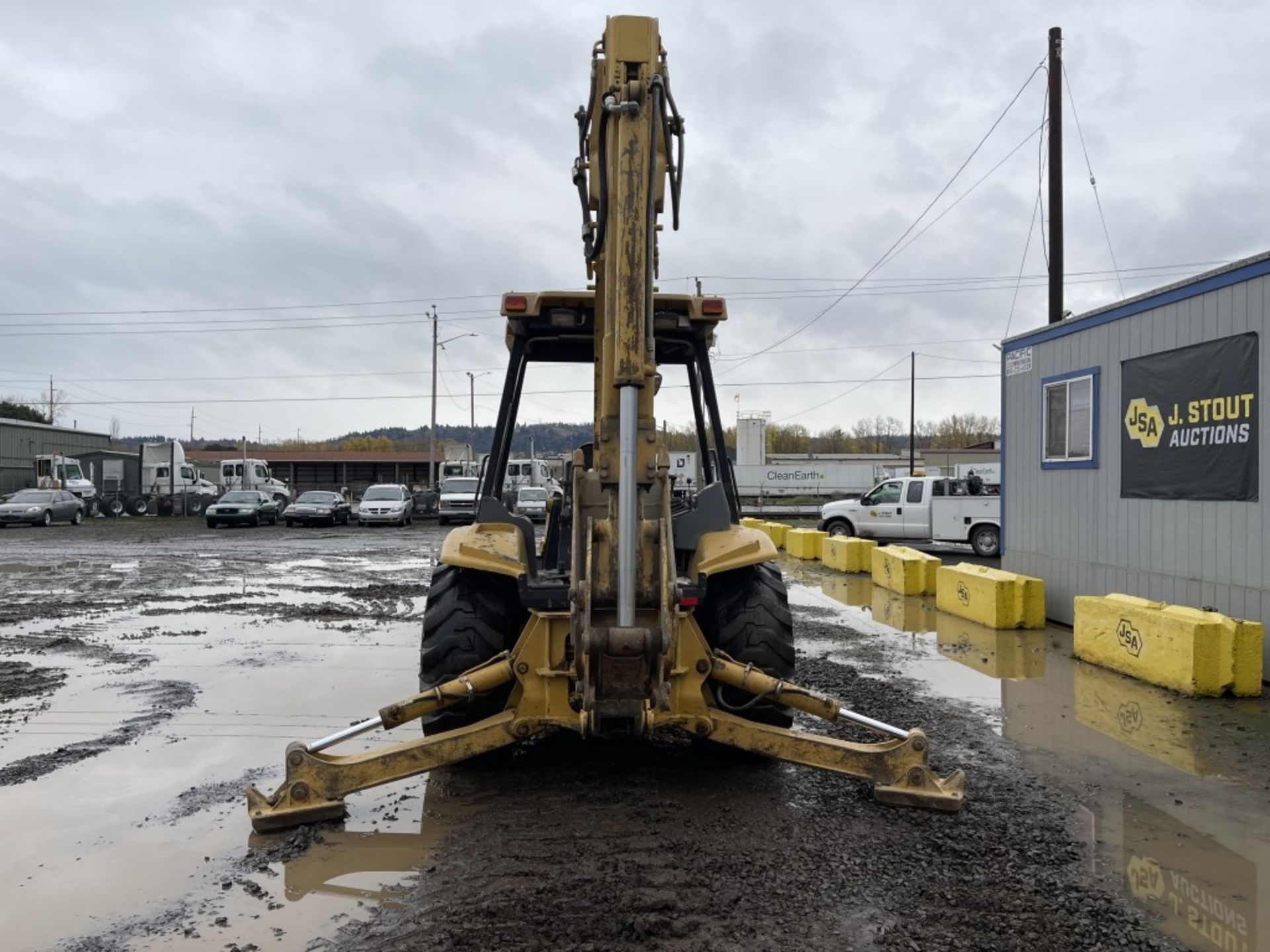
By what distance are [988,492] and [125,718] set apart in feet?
65.3

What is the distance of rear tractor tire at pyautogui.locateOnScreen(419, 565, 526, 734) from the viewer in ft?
17.6

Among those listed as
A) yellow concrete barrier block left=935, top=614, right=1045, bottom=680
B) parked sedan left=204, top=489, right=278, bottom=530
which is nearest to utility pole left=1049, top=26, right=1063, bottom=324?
yellow concrete barrier block left=935, top=614, right=1045, bottom=680

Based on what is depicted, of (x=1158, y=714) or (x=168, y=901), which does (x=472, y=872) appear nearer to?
(x=168, y=901)

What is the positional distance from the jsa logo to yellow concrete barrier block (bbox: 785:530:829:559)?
10.2m

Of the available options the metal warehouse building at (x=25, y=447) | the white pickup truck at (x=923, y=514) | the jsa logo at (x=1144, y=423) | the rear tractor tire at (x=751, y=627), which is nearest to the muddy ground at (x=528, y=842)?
the rear tractor tire at (x=751, y=627)

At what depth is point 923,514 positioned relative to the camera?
21.7 metres

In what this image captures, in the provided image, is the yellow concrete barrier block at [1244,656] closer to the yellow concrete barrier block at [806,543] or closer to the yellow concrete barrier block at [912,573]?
the yellow concrete barrier block at [912,573]

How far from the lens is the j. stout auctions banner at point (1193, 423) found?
8.34 metres

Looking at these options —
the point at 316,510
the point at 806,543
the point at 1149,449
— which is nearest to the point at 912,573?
the point at 1149,449

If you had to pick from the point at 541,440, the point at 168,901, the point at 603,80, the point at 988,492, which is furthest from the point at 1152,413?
the point at 988,492

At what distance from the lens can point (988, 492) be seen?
22.7 metres

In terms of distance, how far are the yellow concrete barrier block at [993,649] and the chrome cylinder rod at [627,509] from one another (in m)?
5.58

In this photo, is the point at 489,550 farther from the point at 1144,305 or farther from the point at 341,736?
the point at 1144,305

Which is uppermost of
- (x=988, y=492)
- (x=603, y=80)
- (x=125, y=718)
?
(x=603, y=80)
